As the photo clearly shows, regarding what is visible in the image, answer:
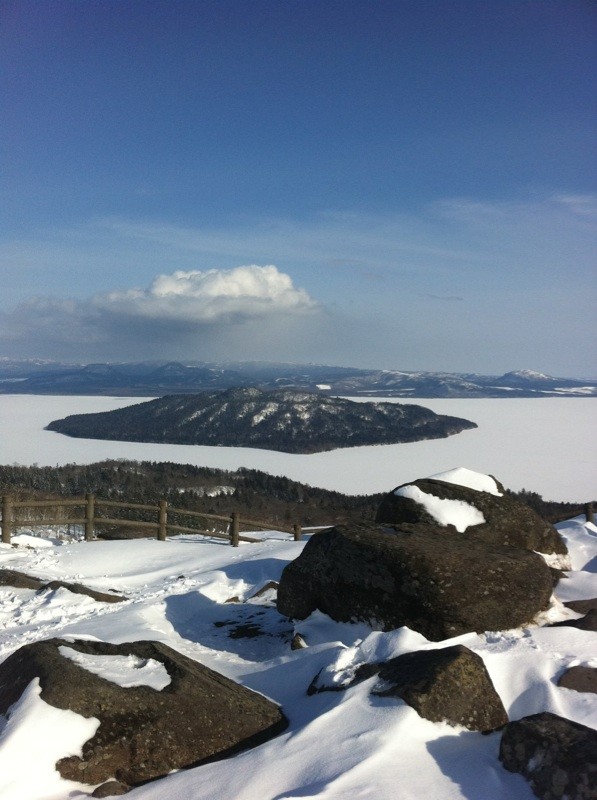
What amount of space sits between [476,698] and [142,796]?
2.50 metres

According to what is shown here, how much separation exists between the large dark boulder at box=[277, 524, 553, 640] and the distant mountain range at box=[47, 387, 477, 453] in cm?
8137

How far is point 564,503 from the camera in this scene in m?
46.3

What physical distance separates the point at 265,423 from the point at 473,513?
9815 cm

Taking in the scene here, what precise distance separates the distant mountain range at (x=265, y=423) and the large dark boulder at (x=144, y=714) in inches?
3308

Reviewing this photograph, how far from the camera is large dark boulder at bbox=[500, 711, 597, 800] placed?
11.9 ft

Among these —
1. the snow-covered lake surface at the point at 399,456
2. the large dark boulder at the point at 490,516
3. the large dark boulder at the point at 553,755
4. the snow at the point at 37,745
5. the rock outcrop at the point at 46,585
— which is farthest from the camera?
the snow-covered lake surface at the point at 399,456

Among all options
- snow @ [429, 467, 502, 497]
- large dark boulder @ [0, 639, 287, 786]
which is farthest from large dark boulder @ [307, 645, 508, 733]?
snow @ [429, 467, 502, 497]

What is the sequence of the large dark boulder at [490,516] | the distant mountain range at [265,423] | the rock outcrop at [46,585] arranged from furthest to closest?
the distant mountain range at [265,423]
the rock outcrop at [46,585]
the large dark boulder at [490,516]

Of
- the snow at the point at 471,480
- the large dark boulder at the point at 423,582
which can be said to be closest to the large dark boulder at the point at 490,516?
the snow at the point at 471,480

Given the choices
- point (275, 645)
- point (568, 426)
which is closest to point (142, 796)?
point (275, 645)

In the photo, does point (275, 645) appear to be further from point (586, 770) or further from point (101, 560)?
point (101, 560)

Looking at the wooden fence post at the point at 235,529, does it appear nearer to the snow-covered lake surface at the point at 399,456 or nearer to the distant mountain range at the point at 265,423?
the snow-covered lake surface at the point at 399,456

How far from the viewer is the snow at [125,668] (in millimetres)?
5254

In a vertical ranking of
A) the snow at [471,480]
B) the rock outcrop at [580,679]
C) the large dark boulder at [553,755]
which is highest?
the snow at [471,480]
